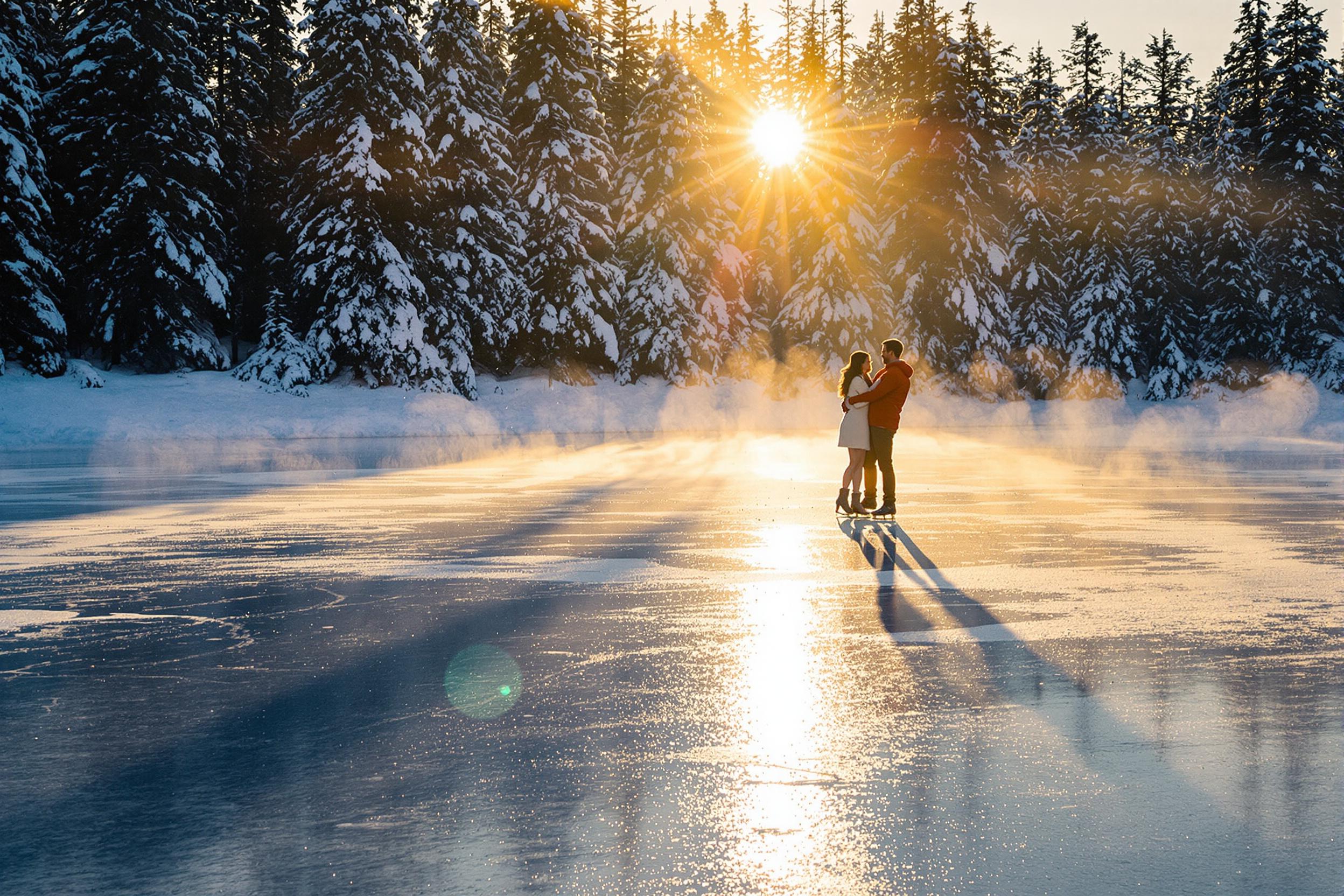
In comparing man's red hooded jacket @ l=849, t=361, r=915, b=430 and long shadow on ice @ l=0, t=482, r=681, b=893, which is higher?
man's red hooded jacket @ l=849, t=361, r=915, b=430

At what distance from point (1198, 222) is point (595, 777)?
63.6 m

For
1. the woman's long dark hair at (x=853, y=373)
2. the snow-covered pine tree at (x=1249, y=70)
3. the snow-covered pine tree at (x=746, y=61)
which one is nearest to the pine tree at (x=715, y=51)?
the snow-covered pine tree at (x=746, y=61)

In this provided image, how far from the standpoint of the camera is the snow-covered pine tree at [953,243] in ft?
171

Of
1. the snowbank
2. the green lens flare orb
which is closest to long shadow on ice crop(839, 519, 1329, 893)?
the green lens flare orb

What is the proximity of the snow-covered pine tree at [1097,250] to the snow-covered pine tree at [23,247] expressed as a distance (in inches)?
1508

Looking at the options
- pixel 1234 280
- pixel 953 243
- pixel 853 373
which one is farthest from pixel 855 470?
pixel 1234 280

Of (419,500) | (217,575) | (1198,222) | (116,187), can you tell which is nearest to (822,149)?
(1198,222)

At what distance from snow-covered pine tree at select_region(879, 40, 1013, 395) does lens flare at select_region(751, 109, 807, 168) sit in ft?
A: 18.2

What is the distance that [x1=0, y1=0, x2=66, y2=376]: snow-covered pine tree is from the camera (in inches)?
1522

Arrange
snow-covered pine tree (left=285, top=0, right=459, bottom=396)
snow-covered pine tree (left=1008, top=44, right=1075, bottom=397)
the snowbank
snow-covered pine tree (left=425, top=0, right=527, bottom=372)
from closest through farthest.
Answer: the snowbank → snow-covered pine tree (left=285, top=0, right=459, bottom=396) → snow-covered pine tree (left=425, top=0, right=527, bottom=372) → snow-covered pine tree (left=1008, top=44, right=1075, bottom=397)

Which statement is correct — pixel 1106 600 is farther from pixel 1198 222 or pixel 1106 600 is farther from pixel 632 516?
pixel 1198 222

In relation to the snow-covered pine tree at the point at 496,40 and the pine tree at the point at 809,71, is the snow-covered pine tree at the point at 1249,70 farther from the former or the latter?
the snow-covered pine tree at the point at 496,40

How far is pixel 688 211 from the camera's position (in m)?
51.3

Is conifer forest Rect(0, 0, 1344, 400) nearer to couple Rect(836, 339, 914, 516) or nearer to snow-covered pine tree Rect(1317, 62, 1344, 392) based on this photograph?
snow-covered pine tree Rect(1317, 62, 1344, 392)
